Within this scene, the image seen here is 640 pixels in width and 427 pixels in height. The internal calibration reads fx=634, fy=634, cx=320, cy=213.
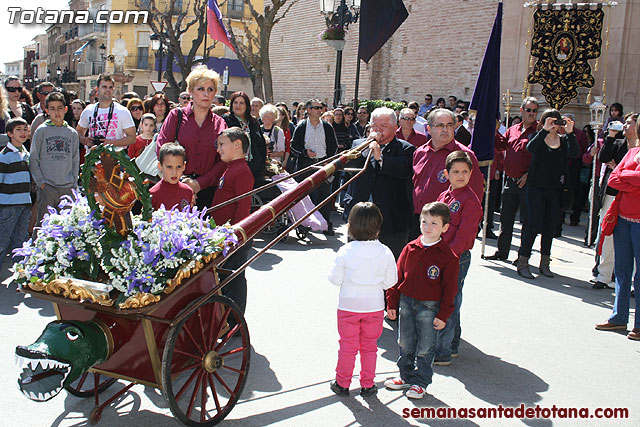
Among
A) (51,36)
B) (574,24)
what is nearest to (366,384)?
(574,24)

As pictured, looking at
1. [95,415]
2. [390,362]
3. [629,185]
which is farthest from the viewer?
[629,185]

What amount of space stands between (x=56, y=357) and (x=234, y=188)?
242cm

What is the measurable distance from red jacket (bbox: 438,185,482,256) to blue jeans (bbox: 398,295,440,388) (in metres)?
0.59

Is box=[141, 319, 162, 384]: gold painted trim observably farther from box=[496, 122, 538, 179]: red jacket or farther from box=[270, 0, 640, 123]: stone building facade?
box=[270, 0, 640, 123]: stone building facade

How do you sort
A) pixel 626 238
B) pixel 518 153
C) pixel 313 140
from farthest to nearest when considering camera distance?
pixel 313 140, pixel 518 153, pixel 626 238

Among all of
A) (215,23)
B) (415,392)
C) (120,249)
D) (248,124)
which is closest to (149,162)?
(248,124)

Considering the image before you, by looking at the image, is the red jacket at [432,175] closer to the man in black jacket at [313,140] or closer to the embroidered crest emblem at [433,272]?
the embroidered crest emblem at [433,272]

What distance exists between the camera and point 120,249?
3367mm

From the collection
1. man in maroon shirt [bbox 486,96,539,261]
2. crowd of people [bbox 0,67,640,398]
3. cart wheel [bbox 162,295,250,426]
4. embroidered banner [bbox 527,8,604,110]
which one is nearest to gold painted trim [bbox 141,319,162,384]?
cart wheel [bbox 162,295,250,426]

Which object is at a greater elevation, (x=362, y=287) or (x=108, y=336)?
(x=362, y=287)

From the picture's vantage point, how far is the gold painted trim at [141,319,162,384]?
346 cm

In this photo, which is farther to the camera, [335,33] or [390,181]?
[335,33]

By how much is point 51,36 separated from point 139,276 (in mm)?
98723

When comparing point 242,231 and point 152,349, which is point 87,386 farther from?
point 242,231
